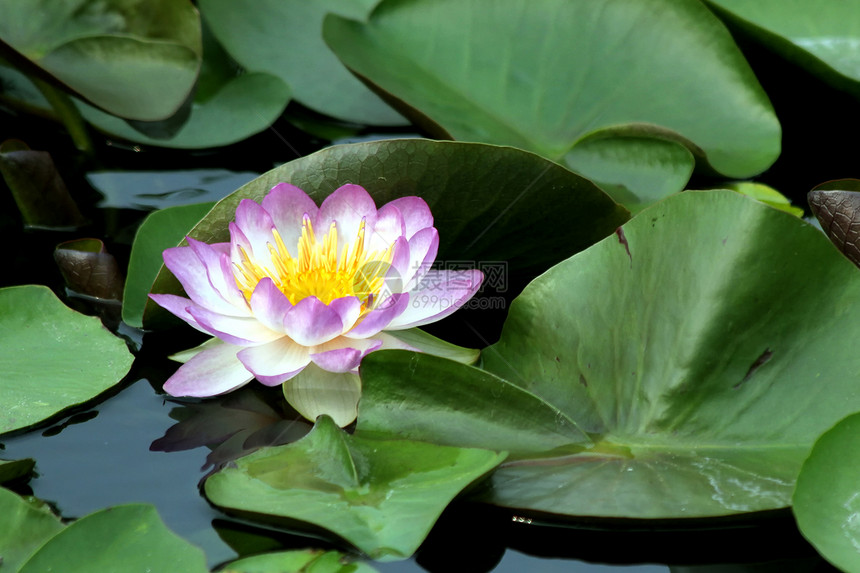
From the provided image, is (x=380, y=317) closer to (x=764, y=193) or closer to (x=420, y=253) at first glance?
(x=420, y=253)

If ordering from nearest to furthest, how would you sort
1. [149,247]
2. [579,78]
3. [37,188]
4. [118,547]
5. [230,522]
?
[118,547] < [230,522] < [149,247] < [37,188] < [579,78]

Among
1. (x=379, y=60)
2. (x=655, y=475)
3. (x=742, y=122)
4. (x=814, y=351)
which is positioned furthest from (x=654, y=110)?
(x=655, y=475)

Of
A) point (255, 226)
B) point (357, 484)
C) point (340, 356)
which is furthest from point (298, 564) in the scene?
point (255, 226)

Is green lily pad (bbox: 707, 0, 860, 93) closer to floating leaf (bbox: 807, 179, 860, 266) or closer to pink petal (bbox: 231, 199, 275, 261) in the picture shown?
floating leaf (bbox: 807, 179, 860, 266)

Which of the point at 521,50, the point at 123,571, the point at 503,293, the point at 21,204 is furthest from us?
the point at 521,50

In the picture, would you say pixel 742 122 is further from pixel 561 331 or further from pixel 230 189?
pixel 230 189

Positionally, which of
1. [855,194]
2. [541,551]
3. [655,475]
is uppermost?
[855,194]
